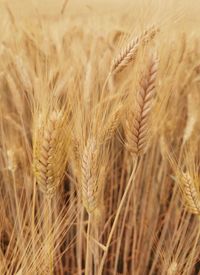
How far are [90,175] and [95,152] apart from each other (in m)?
0.05

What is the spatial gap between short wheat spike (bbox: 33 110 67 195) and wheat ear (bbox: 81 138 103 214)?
0.18 feet

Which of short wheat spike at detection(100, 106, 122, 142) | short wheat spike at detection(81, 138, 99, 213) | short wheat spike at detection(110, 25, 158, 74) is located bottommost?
short wheat spike at detection(81, 138, 99, 213)

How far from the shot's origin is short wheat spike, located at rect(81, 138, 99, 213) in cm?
82

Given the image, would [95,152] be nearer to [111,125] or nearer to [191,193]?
[111,125]

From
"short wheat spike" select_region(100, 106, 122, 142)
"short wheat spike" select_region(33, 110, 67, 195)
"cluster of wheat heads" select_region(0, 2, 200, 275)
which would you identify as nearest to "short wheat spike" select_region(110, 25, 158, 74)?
"cluster of wheat heads" select_region(0, 2, 200, 275)

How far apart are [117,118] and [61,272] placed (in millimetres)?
505

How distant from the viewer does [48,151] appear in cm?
82

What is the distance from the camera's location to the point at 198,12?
1.59 m

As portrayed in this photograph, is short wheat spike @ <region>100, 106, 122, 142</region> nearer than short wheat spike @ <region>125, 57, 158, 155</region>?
No

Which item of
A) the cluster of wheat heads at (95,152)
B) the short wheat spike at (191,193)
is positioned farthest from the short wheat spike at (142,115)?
the short wheat spike at (191,193)

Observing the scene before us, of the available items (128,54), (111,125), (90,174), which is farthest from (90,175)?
(128,54)

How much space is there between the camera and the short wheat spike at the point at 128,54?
0.99 metres

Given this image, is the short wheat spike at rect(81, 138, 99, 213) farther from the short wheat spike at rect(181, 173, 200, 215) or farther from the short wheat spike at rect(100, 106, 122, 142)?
the short wheat spike at rect(181, 173, 200, 215)

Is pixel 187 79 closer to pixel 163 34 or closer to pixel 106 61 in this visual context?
pixel 106 61
